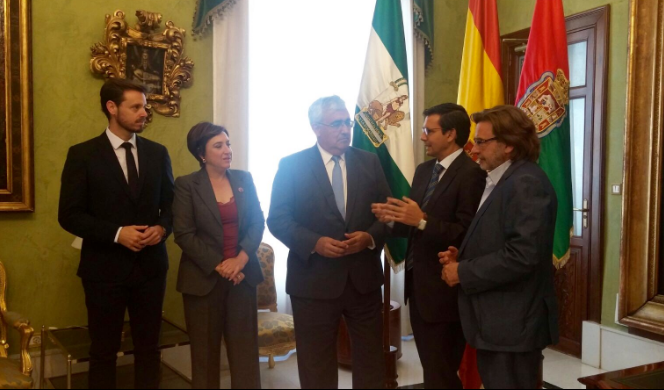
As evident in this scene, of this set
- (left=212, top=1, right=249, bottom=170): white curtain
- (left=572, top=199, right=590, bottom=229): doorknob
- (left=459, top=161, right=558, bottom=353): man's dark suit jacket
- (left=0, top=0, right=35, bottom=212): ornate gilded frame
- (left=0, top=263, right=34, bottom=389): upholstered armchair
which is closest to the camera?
(left=459, top=161, right=558, bottom=353): man's dark suit jacket

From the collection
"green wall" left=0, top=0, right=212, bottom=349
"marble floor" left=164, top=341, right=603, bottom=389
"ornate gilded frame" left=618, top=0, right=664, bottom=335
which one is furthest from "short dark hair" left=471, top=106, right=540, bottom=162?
"green wall" left=0, top=0, right=212, bottom=349

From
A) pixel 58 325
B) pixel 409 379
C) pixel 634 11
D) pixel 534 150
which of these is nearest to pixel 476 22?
pixel 634 11

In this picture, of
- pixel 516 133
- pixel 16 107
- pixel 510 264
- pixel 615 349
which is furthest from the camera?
pixel 615 349

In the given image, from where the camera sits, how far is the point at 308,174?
7.73ft

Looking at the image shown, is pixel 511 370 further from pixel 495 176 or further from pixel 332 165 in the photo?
pixel 332 165

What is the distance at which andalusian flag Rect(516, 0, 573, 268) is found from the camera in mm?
3293

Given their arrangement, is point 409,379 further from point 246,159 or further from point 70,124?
point 70,124

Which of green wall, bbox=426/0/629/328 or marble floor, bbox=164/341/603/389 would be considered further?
green wall, bbox=426/0/629/328

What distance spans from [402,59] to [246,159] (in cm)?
121

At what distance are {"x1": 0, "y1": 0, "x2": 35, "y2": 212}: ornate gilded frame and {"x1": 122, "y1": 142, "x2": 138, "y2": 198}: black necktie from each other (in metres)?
1.13

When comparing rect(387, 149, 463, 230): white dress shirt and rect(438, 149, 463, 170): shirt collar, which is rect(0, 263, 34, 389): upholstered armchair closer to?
rect(387, 149, 463, 230): white dress shirt

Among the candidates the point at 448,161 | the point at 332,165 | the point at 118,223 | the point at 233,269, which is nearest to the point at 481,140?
the point at 448,161

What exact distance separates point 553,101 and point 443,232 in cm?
153

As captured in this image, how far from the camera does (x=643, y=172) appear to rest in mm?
3570
